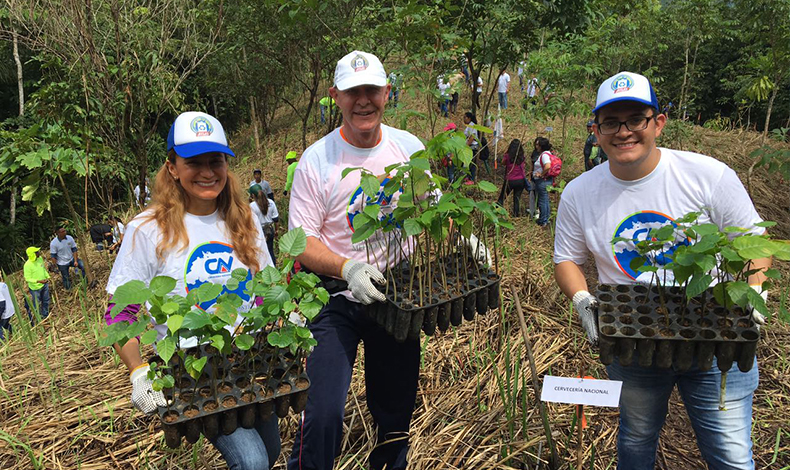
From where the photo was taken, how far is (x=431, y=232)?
1.77m

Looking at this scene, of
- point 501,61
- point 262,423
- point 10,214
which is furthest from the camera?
point 10,214

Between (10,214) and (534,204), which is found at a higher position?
(10,214)

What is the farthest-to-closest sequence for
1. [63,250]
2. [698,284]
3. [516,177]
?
[63,250] < [516,177] < [698,284]

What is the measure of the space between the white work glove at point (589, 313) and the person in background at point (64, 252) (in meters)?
7.77

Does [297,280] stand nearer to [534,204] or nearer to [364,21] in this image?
[534,204]

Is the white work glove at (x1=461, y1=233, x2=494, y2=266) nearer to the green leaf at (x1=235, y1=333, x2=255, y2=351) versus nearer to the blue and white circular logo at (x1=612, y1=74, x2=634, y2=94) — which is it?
the blue and white circular logo at (x1=612, y1=74, x2=634, y2=94)

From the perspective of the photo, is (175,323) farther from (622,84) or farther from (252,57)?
(252,57)

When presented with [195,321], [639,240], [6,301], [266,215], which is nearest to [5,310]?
[6,301]

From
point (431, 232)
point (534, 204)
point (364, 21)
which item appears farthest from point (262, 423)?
point (364, 21)

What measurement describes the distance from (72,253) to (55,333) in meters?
4.19

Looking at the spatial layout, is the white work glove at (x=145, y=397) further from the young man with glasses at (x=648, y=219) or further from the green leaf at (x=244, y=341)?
the young man with glasses at (x=648, y=219)

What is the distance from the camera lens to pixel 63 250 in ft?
24.3

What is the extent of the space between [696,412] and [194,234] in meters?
1.76

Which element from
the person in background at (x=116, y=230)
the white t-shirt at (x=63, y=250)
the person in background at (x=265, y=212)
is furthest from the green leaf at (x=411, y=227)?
the white t-shirt at (x=63, y=250)
